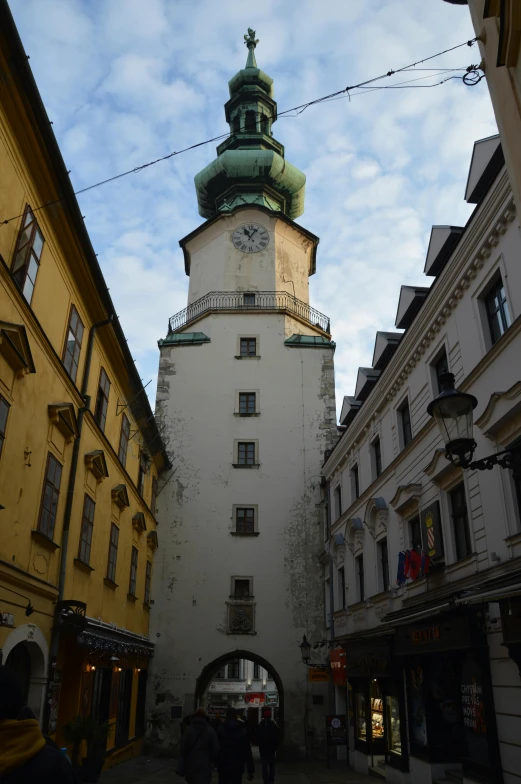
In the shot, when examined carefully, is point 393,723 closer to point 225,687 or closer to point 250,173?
point 250,173

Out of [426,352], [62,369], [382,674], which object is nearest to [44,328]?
[62,369]

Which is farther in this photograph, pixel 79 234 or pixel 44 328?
pixel 79 234

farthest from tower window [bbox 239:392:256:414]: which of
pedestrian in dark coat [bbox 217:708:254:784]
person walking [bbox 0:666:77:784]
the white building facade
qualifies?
person walking [bbox 0:666:77:784]

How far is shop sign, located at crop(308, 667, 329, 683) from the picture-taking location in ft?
64.5

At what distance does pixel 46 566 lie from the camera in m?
11.1

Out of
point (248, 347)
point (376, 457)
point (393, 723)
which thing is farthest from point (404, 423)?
point (248, 347)

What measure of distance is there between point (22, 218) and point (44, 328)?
190cm

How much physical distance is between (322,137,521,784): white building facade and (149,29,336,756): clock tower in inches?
207

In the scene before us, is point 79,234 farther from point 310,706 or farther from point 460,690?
point 310,706

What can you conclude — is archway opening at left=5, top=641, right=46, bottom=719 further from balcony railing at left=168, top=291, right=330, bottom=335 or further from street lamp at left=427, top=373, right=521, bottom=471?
balcony railing at left=168, top=291, right=330, bottom=335

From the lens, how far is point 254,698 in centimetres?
3878

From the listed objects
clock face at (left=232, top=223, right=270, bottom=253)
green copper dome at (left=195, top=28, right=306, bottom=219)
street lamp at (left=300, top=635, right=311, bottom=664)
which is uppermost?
green copper dome at (left=195, top=28, right=306, bottom=219)

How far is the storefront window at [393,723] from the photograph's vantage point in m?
13.6

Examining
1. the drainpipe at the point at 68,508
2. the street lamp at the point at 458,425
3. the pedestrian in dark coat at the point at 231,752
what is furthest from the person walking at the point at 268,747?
the street lamp at the point at 458,425
